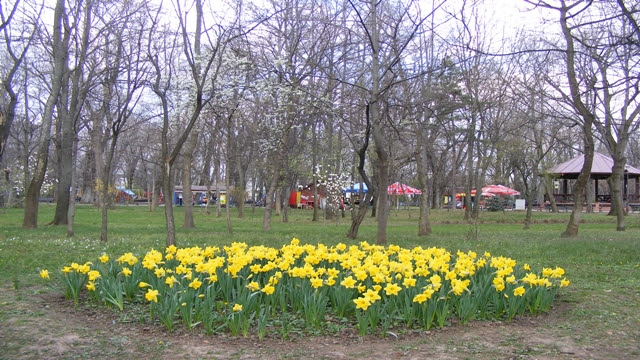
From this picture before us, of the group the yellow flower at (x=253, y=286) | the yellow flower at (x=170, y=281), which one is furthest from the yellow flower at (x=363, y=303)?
the yellow flower at (x=170, y=281)

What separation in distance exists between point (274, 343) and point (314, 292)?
73cm

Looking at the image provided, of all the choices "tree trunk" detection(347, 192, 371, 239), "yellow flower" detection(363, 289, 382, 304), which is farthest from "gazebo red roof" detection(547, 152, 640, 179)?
"yellow flower" detection(363, 289, 382, 304)

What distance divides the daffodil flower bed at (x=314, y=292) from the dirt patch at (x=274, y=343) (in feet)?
0.42

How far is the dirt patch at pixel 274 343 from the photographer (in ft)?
12.9

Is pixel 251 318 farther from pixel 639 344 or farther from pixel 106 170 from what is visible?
pixel 106 170

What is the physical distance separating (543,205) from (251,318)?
39151 mm

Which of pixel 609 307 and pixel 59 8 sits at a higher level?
pixel 59 8

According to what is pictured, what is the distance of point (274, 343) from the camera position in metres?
4.21

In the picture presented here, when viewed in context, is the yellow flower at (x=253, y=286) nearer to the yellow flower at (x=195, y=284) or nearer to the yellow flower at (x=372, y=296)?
the yellow flower at (x=195, y=284)

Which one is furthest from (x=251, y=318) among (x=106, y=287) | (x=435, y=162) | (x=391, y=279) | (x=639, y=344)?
(x=435, y=162)

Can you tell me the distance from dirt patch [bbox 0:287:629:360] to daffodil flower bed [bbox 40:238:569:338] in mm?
128

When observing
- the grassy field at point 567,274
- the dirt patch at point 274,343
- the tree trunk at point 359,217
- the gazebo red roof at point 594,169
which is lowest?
the dirt patch at point 274,343

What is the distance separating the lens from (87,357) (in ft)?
12.7

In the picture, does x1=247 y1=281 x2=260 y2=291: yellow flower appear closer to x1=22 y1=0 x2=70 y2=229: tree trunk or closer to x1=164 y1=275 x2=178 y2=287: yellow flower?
x1=164 y1=275 x2=178 y2=287: yellow flower
